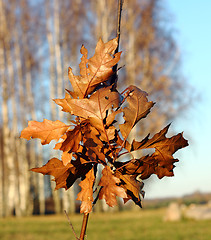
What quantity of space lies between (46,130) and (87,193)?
14 cm

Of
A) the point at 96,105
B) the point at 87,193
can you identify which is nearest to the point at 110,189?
the point at 87,193

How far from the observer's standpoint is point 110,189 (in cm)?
64

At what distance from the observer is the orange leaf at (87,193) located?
2.08ft

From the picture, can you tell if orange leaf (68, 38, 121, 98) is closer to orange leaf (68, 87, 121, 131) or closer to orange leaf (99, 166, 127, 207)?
orange leaf (68, 87, 121, 131)

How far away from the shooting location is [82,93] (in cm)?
67

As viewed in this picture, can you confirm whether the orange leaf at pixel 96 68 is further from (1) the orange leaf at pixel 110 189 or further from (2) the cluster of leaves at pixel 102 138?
(1) the orange leaf at pixel 110 189

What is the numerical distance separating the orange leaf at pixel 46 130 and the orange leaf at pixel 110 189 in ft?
0.37

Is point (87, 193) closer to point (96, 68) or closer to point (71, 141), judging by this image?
point (71, 141)

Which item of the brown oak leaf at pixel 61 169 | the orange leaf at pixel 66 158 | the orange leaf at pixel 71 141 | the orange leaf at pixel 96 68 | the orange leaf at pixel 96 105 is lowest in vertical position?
the brown oak leaf at pixel 61 169

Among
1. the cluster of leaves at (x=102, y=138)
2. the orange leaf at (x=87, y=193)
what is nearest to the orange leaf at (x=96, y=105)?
the cluster of leaves at (x=102, y=138)

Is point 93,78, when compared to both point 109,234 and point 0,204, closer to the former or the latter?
point 109,234

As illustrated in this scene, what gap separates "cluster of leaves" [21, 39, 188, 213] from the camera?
25.1 inches

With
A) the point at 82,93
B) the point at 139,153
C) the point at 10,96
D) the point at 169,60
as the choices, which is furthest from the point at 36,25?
the point at 82,93

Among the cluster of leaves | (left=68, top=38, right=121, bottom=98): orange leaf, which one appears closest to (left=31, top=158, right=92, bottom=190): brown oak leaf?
the cluster of leaves
